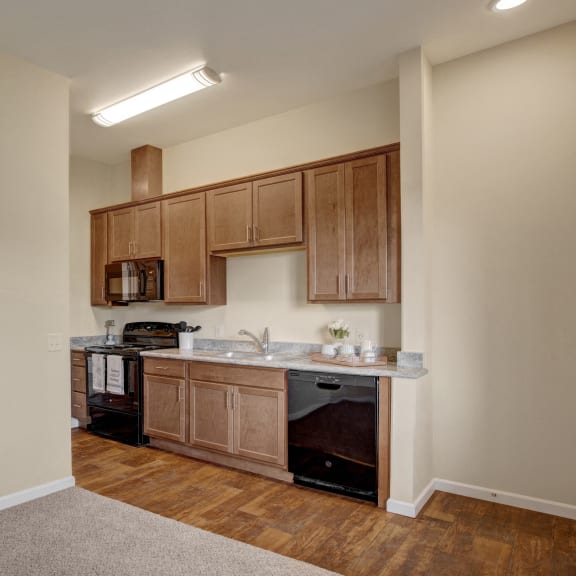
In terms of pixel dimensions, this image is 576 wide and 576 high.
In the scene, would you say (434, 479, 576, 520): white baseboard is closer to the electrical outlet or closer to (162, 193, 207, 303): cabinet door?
(162, 193, 207, 303): cabinet door

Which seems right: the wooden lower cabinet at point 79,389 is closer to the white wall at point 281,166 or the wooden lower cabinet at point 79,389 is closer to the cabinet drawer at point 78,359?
the cabinet drawer at point 78,359

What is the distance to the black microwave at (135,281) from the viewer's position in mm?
4508

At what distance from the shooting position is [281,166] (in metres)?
4.06

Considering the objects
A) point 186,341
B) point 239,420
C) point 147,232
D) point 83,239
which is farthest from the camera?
point 83,239

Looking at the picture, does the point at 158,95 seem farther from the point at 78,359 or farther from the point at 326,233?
the point at 78,359

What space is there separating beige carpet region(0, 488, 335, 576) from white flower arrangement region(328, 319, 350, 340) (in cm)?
158

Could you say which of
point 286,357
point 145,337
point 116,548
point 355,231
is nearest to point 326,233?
point 355,231

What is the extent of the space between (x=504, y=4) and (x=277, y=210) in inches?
77.1

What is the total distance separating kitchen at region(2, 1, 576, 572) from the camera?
9.15 ft

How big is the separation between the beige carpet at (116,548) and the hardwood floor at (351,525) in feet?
0.39

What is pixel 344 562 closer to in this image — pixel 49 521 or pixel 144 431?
pixel 49 521

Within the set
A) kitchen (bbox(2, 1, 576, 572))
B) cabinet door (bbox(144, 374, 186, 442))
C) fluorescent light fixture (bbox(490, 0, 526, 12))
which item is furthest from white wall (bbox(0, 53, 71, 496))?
fluorescent light fixture (bbox(490, 0, 526, 12))

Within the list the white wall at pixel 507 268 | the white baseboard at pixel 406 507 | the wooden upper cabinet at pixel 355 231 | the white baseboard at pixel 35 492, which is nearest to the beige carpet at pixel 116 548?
the white baseboard at pixel 35 492

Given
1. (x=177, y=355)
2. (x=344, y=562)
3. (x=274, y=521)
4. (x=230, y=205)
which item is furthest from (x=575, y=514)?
(x=230, y=205)
